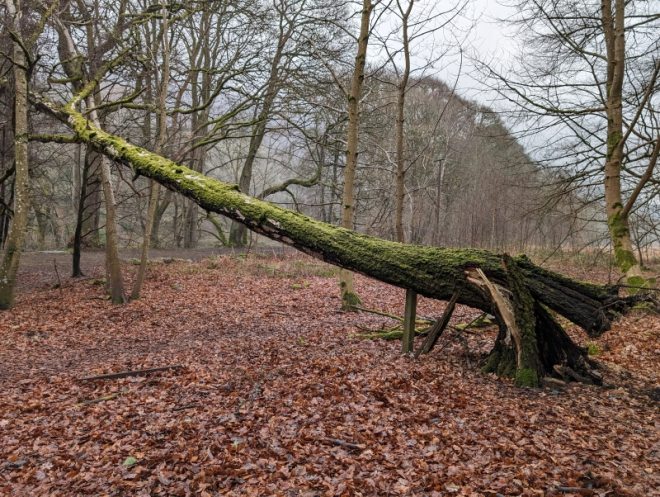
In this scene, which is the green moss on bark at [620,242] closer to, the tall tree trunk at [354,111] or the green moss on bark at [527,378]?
the green moss on bark at [527,378]

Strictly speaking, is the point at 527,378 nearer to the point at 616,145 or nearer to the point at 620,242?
the point at 620,242

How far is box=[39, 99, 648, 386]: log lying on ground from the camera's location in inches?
170

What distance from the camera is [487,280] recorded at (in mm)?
4355

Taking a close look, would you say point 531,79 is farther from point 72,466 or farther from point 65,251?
point 65,251

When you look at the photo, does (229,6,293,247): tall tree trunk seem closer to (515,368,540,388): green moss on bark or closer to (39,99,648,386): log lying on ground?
(39,99,648,386): log lying on ground

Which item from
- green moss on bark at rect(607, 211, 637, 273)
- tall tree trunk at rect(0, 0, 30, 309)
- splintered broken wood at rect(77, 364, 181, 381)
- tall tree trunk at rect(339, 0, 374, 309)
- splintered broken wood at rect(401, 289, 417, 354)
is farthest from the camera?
tall tree trunk at rect(0, 0, 30, 309)

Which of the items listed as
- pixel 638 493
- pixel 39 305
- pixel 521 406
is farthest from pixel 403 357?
pixel 39 305

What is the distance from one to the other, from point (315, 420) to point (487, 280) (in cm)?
230

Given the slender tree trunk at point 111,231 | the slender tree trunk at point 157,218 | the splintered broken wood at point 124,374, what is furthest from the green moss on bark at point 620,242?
the slender tree trunk at point 157,218

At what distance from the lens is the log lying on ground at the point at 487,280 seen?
4.32 m

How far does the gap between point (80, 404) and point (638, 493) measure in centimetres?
492

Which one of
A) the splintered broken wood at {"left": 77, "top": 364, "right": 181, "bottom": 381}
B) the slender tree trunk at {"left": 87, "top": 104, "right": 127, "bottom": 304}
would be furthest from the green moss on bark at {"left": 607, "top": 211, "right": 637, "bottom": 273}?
the slender tree trunk at {"left": 87, "top": 104, "right": 127, "bottom": 304}

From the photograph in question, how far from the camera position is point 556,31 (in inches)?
324

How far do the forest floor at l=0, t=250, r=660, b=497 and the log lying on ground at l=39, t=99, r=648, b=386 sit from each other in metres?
0.37
